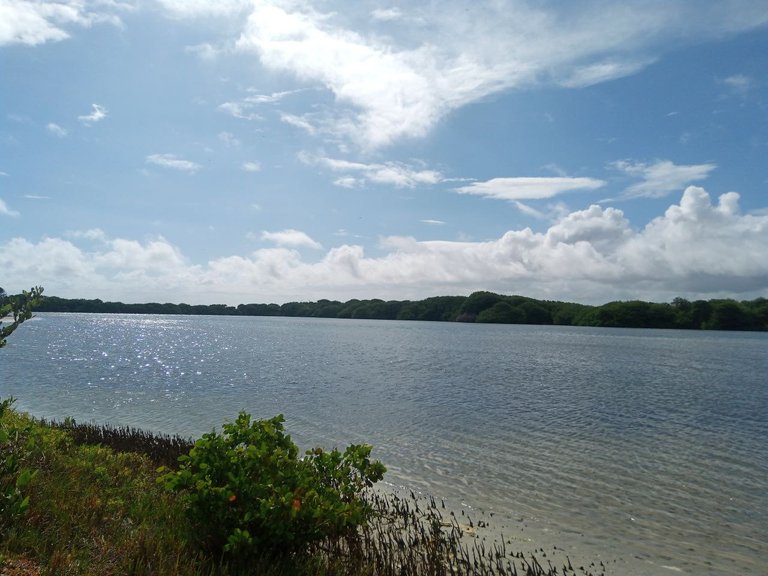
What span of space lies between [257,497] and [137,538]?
6.33 feet

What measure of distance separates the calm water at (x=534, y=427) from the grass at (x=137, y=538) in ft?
8.19

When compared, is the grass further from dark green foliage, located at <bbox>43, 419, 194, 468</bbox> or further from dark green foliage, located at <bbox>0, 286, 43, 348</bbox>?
dark green foliage, located at <bbox>0, 286, 43, 348</bbox>

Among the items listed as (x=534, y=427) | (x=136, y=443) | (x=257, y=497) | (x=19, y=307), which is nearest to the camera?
(x=19, y=307)

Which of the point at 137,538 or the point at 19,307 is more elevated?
the point at 19,307

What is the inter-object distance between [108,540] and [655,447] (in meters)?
19.8

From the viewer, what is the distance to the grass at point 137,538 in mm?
6543

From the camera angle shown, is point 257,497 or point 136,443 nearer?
point 257,497

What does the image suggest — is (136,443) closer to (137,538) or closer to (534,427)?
(137,538)

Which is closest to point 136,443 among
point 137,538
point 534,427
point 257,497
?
point 137,538

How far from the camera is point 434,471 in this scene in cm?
1669

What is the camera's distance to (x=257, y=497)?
6.93m

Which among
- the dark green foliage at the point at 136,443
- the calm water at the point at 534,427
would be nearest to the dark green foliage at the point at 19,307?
the dark green foliage at the point at 136,443

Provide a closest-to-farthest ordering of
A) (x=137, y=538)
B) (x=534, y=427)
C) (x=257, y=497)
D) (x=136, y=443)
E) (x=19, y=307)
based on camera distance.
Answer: (x=19, y=307) → (x=257, y=497) → (x=137, y=538) → (x=136, y=443) → (x=534, y=427)

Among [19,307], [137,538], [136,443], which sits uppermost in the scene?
[19,307]
